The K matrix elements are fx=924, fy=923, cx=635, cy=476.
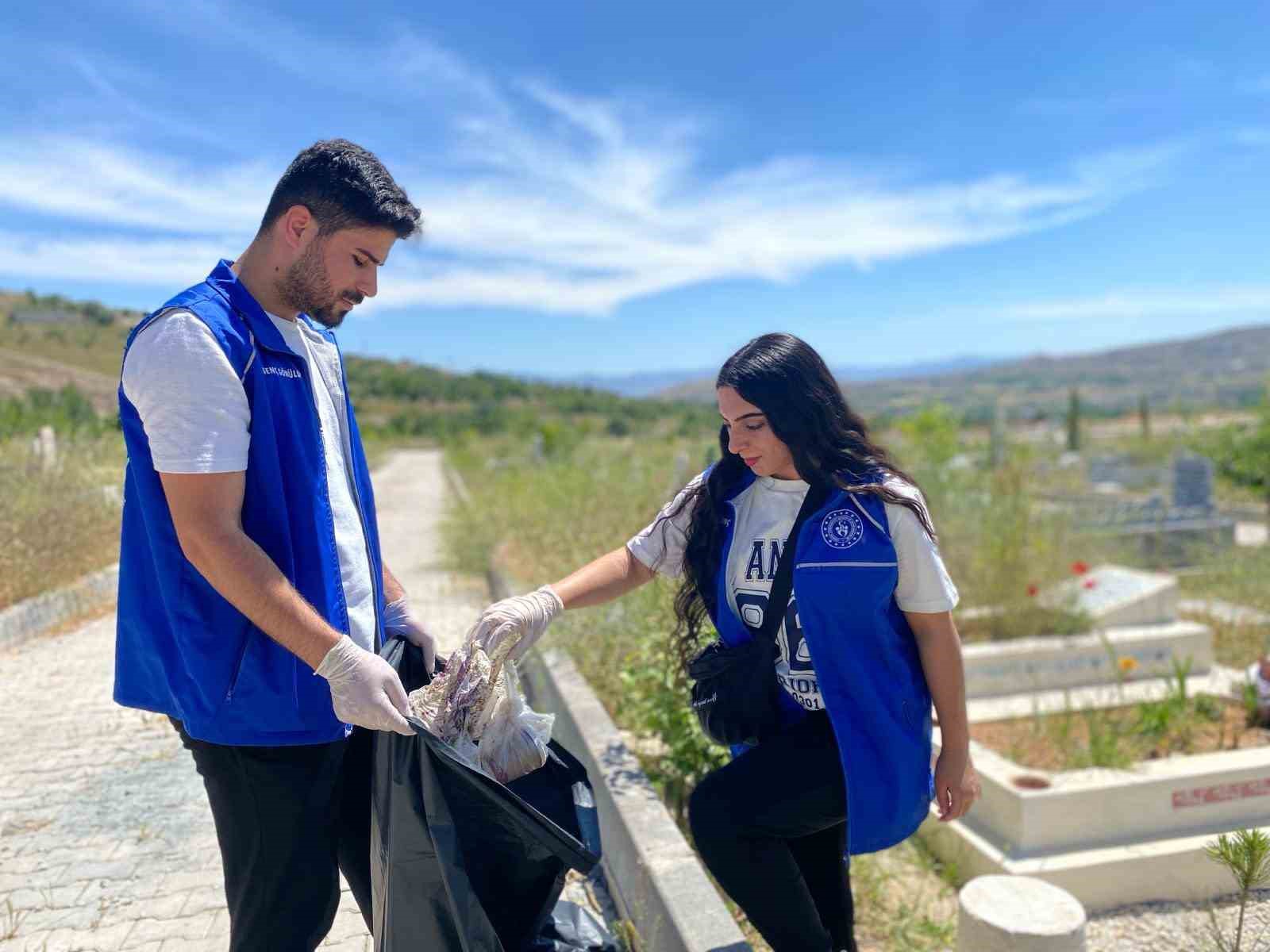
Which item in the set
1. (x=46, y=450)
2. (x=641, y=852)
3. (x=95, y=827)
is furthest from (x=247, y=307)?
(x=46, y=450)

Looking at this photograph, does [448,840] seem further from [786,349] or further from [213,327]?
[786,349]

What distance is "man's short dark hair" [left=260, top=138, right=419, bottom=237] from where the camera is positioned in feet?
5.98

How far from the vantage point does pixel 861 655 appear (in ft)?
6.83

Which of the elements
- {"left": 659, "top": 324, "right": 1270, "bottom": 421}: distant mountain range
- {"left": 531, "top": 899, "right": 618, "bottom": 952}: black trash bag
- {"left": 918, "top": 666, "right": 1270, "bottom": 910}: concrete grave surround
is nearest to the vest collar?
{"left": 531, "top": 899, "right": 618, "bottom": 952}: black trash bag

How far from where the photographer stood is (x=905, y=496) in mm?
2131

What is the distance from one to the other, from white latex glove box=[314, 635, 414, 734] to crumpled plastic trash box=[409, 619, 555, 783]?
0.10m

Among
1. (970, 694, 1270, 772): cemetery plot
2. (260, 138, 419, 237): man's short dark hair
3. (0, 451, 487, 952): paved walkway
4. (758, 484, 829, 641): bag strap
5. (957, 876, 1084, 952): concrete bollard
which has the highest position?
(260, 138, 419, 237): man's short dark hair

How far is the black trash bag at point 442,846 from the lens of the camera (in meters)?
1.84

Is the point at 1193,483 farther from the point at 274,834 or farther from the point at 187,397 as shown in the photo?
the point at 187,397

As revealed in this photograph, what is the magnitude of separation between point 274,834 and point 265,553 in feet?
1.89

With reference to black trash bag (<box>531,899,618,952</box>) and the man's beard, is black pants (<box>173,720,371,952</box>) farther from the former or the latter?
the man's beard

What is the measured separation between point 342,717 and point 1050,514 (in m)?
7.83

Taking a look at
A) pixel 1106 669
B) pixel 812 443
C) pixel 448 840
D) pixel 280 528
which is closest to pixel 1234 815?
pixel 1106 669

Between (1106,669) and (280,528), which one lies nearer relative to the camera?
(280,528)
